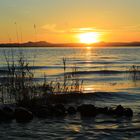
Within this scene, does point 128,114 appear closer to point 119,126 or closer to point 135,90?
point 119,126

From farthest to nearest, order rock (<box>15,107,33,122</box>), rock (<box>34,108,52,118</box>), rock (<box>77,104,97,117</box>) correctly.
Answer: rock (<box>77,104,97,117</box>) < rock (<box>34,108,52,118</box>) < rock (<box>15,107,33,122</box>)

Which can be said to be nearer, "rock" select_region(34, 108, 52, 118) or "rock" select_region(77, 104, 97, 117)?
"rock" select_region(34, 108, 52, 118)

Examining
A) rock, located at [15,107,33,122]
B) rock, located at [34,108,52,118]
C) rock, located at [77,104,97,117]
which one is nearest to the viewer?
rock, located at [15,107,33,122]

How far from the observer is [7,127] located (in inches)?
445

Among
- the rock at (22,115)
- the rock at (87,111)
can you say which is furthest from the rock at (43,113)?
the rock at (87,111)

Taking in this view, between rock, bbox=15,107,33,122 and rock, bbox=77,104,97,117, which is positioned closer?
rock, bbox=15,107,33,122

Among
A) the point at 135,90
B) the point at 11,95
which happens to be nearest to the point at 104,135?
the point at 11,95

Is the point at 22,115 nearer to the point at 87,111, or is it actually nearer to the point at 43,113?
the point at 43,113

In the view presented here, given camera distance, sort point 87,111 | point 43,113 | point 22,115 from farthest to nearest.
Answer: point 87,111
point 43,113
point 22,115

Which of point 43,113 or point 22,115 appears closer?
point 22,115

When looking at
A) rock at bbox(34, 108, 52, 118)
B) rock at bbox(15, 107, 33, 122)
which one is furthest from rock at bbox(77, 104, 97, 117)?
rock at bbox(15, 107, 33, 122)

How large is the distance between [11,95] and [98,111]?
4079 millimetres

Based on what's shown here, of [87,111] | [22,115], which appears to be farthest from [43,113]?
[87,111]

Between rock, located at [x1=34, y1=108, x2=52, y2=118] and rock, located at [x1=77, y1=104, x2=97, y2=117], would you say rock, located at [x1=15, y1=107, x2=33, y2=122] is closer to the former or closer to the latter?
rock, located at [x1=34, y1=108, x2=52, y2=118]
